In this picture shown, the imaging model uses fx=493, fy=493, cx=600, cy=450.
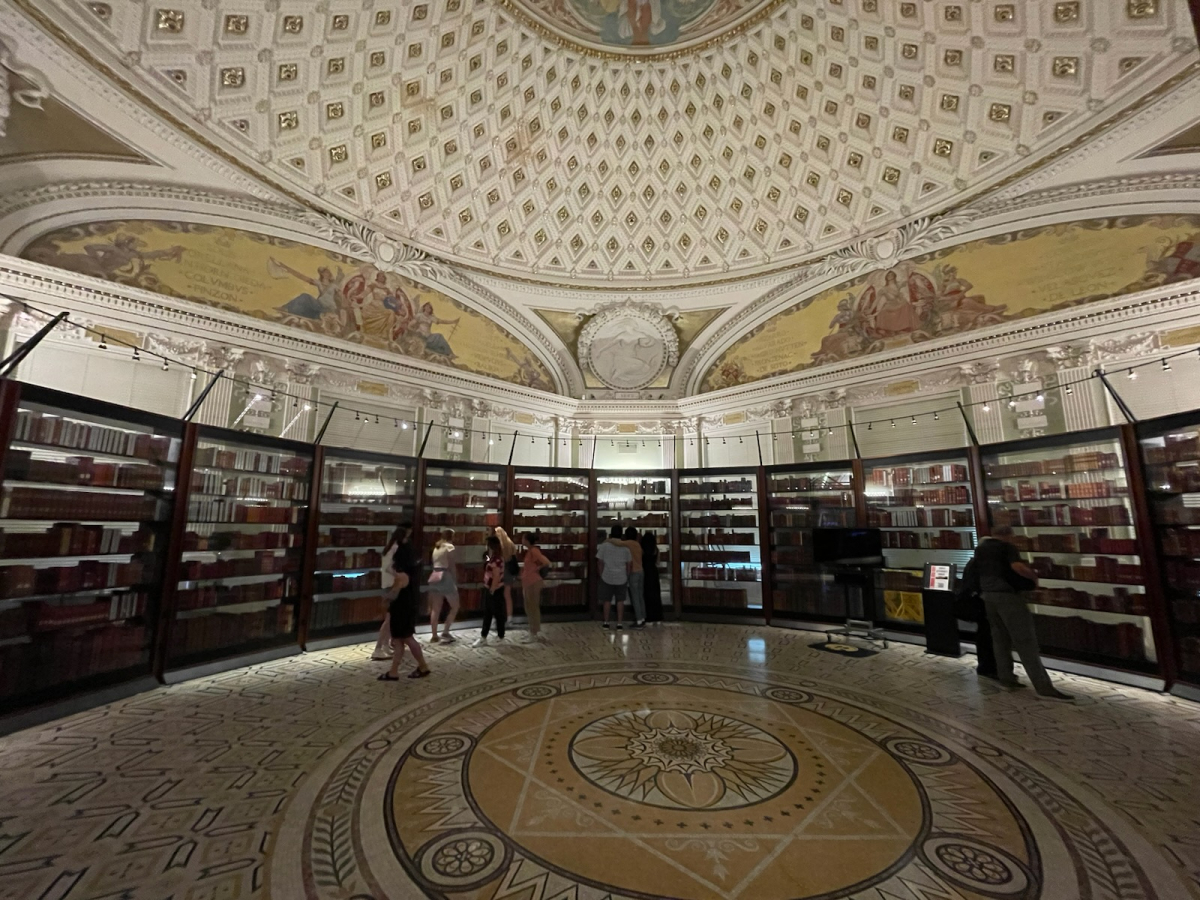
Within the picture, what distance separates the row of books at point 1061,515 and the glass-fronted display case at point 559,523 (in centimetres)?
773

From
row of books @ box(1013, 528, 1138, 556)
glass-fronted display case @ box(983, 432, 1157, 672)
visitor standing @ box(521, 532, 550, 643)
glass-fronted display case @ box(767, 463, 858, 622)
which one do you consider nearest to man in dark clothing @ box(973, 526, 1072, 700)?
glass-fronted display case @ box(983, 432, 1157, 672)

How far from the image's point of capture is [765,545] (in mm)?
10547

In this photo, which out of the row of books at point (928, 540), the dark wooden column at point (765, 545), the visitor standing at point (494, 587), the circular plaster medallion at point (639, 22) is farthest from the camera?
the circular plaster medallion at point (639, 22)

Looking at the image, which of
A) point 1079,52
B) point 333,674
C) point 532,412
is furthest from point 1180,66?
point 333,674

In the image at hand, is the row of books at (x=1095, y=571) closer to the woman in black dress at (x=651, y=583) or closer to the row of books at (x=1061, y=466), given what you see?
the row of books at (x=1061, y=466)

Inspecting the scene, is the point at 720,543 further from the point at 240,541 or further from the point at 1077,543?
the point at 240,541

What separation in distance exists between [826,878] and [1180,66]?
37.7 ft

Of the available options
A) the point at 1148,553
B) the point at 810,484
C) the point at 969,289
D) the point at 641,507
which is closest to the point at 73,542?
the point at 641,507

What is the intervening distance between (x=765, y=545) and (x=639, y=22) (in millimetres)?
12047

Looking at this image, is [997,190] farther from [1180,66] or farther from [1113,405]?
[1113,405]

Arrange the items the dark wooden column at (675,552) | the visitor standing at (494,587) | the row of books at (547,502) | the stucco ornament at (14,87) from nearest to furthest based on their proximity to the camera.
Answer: the stucco ornament at (14,87) → the visitor standing at (494,587) → the dark wooden column at (675,552) → the row of books at (547,502)

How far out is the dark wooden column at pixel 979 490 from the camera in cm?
809

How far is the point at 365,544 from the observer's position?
30.1 feet

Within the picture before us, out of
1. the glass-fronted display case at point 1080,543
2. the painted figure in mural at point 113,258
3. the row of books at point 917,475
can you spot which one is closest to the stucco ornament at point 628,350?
the row of books at point 917,475
